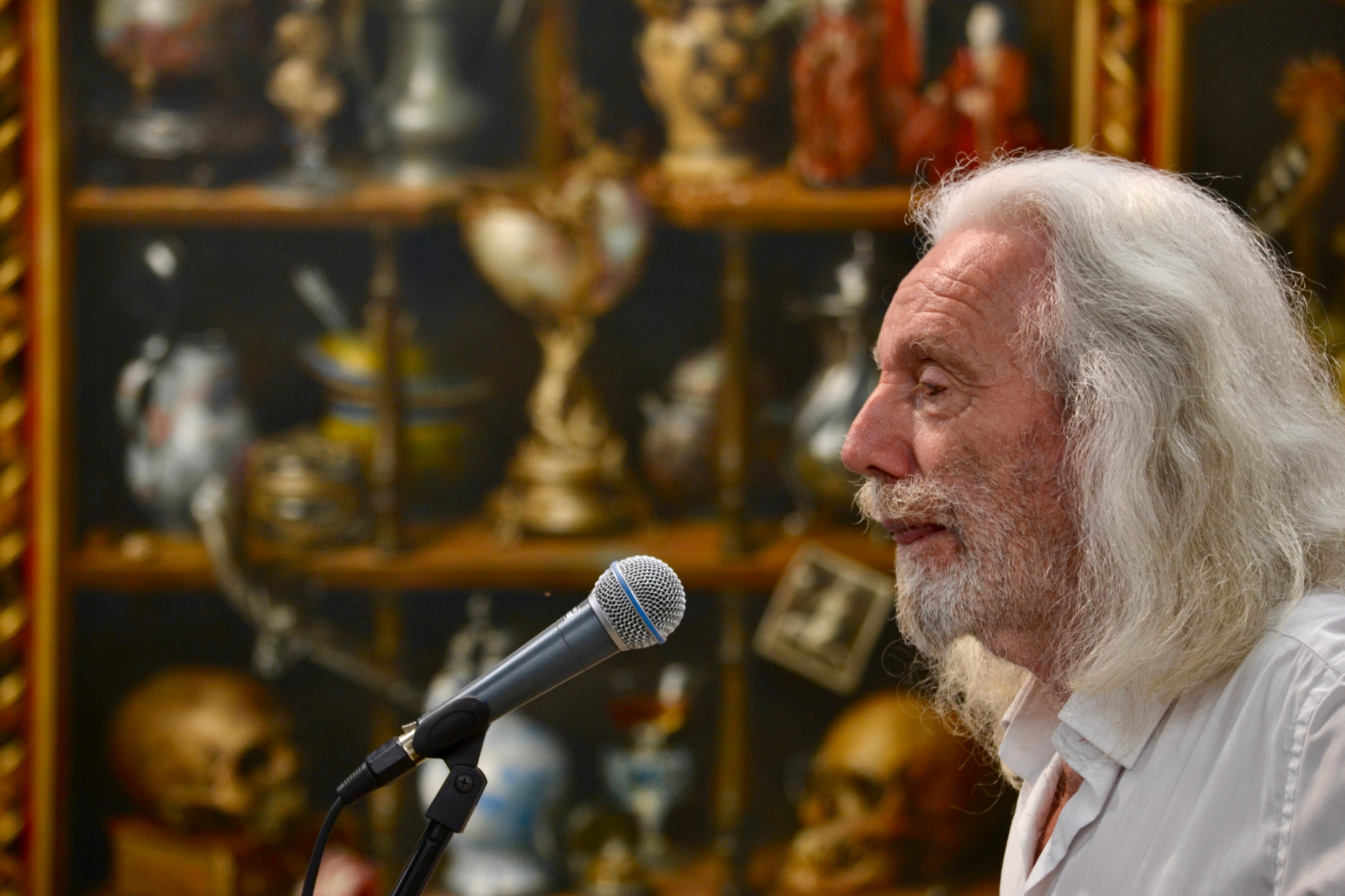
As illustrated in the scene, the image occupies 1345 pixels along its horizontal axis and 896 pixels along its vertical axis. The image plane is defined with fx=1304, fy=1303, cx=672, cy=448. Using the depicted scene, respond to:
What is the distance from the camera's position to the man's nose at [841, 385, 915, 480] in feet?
3.46

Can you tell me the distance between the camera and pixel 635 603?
2.71ft

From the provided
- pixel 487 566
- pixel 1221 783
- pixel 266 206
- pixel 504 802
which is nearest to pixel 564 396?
pixel 487 566

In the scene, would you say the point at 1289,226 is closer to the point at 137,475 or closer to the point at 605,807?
the point at 605,807

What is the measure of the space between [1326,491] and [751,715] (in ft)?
4.80

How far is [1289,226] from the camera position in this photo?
214 centimetres

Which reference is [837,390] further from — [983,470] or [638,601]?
[638,601]

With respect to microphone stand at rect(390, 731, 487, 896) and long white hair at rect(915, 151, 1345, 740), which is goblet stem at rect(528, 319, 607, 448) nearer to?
long white hair at rect(915, 151, 1345, 740)

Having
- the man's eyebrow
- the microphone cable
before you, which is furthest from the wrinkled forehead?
the microphone cable

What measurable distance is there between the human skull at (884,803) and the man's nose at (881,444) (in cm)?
117

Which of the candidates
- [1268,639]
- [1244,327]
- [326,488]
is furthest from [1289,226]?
[326,488]

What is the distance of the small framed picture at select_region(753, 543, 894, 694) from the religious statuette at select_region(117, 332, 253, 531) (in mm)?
956

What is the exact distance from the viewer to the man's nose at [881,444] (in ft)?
3.46

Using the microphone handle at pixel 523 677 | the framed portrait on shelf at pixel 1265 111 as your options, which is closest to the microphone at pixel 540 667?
the microphone handle at pixel 523 677

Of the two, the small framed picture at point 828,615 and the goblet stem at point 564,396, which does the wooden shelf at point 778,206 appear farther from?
the small framed picture at point 828,615
